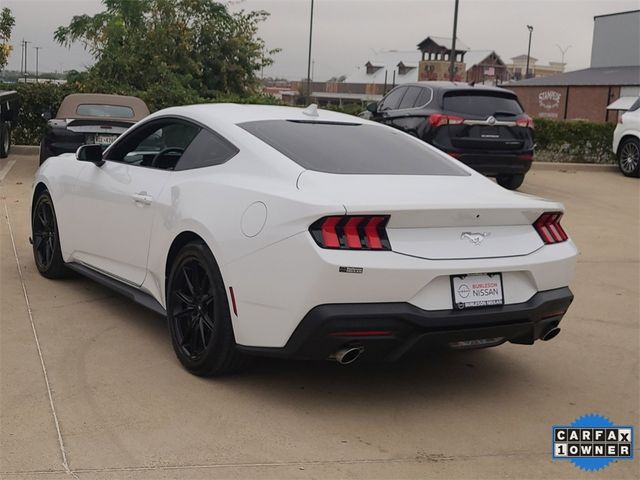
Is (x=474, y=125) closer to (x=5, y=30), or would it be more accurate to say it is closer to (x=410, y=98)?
(x=410, y=98)

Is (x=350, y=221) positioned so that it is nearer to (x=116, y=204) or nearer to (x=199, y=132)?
(x=199, y=132)

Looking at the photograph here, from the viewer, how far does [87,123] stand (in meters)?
10.8

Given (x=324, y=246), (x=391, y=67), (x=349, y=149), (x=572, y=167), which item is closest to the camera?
(x=324, y=246)

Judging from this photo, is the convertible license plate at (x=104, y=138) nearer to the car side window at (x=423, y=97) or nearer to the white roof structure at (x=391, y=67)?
the car side window at (x=423, y=97)

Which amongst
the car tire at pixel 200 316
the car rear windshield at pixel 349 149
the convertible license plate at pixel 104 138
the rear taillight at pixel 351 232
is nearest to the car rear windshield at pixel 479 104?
the convertible license plate at pixel 104 138

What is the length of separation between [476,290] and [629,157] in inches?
520

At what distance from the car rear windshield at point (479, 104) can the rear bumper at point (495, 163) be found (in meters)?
0.61

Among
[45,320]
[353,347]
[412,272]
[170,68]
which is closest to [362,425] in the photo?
[353,347]

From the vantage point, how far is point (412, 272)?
373 cm

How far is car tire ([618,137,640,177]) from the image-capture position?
15.6 m

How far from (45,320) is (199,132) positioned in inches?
65.9

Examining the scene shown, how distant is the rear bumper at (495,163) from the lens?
37.5 feet

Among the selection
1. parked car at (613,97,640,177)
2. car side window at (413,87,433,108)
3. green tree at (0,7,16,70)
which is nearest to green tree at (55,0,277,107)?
green tree at (0,7,16,70)

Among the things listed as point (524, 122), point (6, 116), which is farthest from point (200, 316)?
point (6, 116)
